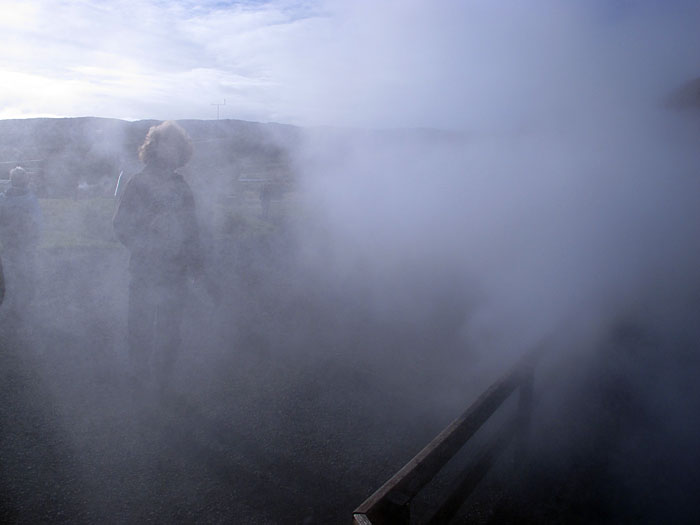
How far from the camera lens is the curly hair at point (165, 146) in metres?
3.18

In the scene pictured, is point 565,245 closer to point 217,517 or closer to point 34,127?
point 217,517

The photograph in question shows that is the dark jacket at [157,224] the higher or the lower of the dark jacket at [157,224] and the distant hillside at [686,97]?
the lower

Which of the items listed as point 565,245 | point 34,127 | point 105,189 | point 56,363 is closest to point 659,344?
point 565,245

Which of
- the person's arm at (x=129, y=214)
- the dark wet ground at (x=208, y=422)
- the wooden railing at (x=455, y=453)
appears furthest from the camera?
the person's arm at (x=129, y=214)

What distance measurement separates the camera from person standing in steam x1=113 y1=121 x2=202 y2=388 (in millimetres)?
3182

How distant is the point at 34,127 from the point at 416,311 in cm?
395

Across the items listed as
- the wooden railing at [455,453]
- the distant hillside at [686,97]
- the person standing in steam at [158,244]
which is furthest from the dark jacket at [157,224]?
the distant hillside at [686,97]

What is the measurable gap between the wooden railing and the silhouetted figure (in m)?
4.56

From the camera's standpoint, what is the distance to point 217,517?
7.53 ft

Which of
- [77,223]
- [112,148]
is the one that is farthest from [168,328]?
[77,223]

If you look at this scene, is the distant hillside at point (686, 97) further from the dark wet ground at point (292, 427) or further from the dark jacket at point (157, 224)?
the dark jacket at point (157, 224)

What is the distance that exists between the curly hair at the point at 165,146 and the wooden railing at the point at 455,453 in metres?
2.34

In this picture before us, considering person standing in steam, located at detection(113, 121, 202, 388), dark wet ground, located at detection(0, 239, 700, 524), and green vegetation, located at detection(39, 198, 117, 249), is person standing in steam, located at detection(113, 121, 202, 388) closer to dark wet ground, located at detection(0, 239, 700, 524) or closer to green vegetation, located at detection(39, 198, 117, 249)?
dark wet ground, located at detection(0, 239, 700, 524)

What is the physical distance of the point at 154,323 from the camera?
11.3 feet
